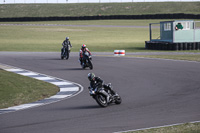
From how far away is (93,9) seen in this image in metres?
89.9

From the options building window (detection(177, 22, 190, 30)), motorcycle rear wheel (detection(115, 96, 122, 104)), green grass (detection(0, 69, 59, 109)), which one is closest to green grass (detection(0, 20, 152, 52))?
building window (detection(177, 22, 190, 30))

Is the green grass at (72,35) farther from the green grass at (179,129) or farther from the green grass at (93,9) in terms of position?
the green grass at (179,129)

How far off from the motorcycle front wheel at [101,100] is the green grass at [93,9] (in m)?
73.0

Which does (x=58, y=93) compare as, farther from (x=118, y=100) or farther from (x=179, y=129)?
(x=179, y=129)

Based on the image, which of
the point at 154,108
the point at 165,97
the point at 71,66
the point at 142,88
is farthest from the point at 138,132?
the point at 71,66

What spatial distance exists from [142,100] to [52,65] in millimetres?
12564

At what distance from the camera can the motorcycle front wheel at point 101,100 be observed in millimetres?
11352

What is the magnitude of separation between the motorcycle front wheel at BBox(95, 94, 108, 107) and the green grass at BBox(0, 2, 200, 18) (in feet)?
239

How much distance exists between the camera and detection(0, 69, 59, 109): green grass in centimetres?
1345

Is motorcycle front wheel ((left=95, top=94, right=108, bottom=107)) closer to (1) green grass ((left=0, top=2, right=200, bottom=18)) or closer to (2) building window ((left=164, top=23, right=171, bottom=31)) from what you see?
(2) building window ((left=164, top=23, right=171, bottom=31))

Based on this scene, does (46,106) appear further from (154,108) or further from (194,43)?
(194,43)

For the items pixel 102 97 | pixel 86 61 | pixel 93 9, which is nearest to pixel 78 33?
pixel 93 9

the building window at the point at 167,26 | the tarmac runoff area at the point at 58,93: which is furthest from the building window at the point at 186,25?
the tarmac runoff area at the point at 58,93

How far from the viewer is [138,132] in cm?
805
